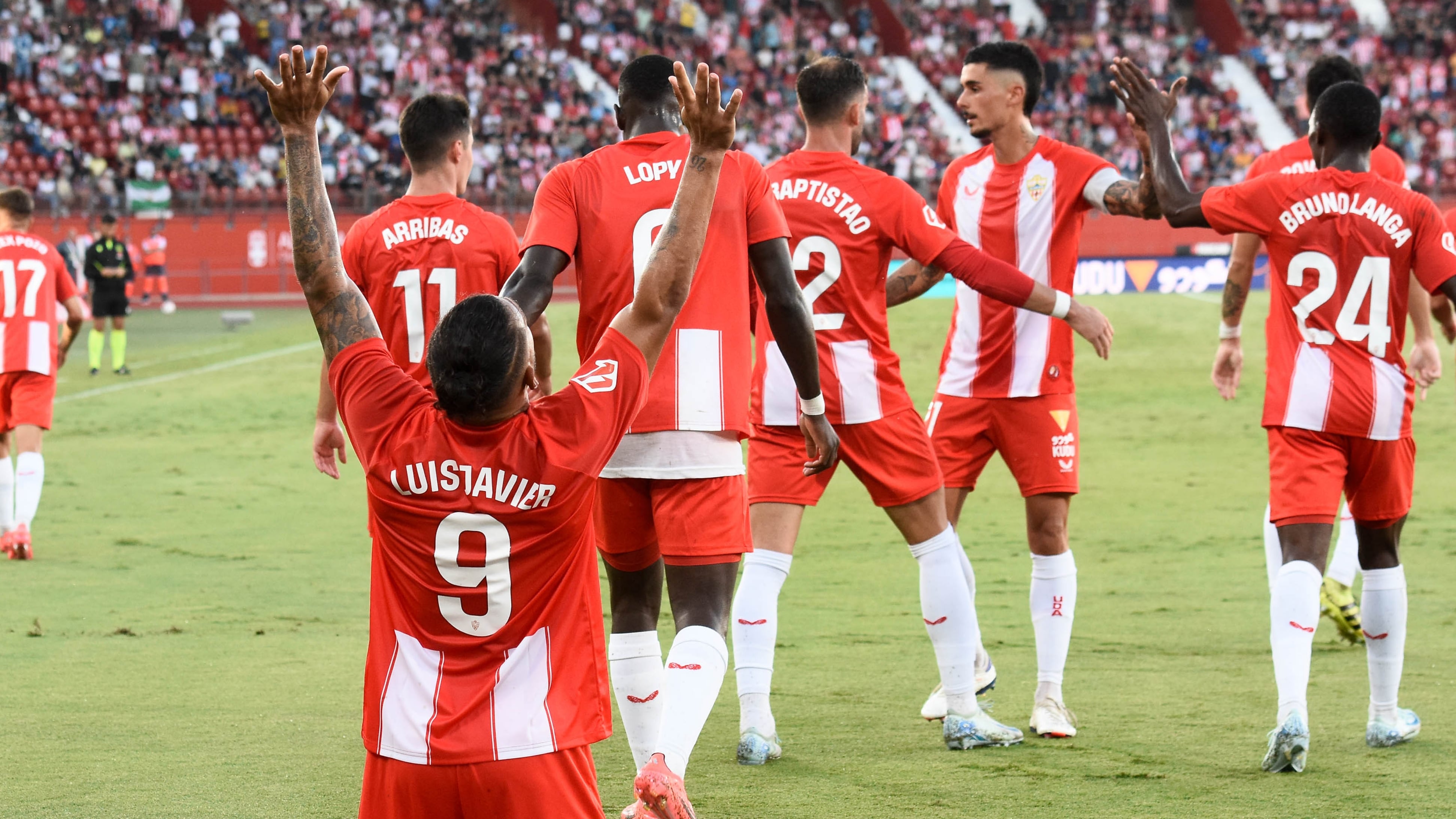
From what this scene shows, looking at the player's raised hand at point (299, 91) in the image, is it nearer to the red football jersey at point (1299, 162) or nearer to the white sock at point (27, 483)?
the red football jersey at point (1299, 162)

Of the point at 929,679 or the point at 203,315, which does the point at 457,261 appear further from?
the point at 203,315

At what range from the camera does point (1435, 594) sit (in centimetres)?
790

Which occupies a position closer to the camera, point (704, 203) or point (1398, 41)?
point (704, 203)

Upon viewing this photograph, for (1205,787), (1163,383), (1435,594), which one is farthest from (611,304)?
(1163,383)

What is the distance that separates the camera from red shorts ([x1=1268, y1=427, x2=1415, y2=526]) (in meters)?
4.91

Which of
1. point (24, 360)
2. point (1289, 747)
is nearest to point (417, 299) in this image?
point (1289, 747)

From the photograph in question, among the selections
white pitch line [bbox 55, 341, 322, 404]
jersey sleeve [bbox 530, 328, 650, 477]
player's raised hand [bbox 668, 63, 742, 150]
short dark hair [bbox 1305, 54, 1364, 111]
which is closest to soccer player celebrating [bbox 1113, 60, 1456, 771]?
short dark hair [bbox 1305, 54, 1364, 111]

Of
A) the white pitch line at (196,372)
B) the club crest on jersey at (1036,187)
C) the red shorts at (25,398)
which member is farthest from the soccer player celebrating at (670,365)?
the white pitch line at (196,372)

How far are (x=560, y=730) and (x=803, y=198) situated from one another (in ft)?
9.27

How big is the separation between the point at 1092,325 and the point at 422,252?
7.56 ft

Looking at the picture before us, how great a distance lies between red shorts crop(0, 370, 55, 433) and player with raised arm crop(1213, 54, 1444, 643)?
6660 mm

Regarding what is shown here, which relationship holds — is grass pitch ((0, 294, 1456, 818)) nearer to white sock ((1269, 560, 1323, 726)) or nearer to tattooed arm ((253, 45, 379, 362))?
white sock ((1269, 560, 1323, 726))

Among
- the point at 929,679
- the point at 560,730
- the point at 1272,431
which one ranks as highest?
the point at 1272,431

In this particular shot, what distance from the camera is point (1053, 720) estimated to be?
17.3ft
